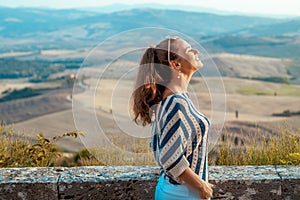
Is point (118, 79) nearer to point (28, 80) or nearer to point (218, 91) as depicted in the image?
point (218, 91)

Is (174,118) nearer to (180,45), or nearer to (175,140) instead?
(175,140)

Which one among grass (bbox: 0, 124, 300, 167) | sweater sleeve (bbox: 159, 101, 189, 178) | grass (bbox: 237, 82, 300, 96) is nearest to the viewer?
sweater sleeve (bbox: 159, 101, 189, 178)

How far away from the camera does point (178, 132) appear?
2.21 meters

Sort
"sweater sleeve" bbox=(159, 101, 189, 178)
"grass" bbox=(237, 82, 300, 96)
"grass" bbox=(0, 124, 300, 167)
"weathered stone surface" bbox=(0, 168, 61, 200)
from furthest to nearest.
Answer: "grass" bbox=(237, 82, 300, 96) < "grass" bbox=(0, 124, 300, 167) < "weathered stone surface" bbox=(0, 168, 61, 200) < "sweater sleeve" bbox=(159, 101, 189, 178)

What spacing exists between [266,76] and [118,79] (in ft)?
426

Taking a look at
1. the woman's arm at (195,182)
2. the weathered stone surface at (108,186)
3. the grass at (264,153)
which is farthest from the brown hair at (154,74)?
the grass at (264,153)

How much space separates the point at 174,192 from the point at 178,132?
0.38 m

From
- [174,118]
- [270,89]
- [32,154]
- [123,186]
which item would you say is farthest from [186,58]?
[270,89]

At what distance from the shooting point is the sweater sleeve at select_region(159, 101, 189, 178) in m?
2.21

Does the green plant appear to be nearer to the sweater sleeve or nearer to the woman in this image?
the woman

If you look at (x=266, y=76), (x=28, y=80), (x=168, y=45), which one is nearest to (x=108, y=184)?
(x=168, y=45)

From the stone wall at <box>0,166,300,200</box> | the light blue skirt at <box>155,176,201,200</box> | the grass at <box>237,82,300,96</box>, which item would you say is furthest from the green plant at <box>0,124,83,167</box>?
the grass at <box>237,82,300,96</box>

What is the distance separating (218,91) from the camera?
292cm

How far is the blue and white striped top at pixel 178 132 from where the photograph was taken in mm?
2211
